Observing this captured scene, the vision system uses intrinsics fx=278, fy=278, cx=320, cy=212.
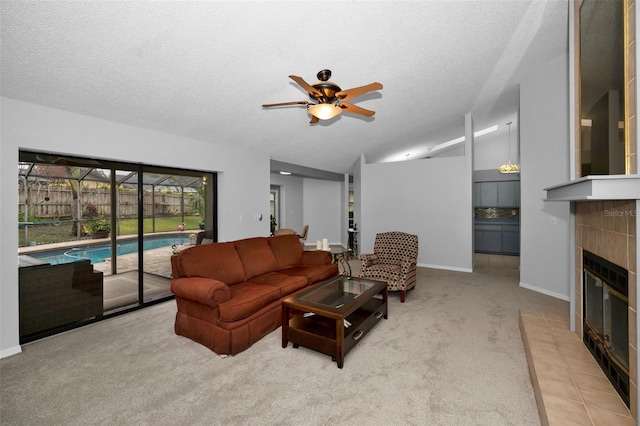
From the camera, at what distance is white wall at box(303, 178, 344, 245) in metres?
10.1

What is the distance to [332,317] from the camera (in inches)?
92.7

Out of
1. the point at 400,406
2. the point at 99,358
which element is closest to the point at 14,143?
the point at 99,358

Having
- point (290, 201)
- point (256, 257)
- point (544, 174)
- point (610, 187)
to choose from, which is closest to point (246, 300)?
point (256, 257)

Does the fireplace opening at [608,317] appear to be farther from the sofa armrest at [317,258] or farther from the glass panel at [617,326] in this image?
the sofa armrest at [317,258]

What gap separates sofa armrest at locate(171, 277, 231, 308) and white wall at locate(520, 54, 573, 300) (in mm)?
4847

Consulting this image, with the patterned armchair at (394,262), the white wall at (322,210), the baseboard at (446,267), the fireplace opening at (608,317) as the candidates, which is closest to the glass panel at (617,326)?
the fireplace opening at (608,317)

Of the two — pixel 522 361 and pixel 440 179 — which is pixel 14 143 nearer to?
pixel 522 361

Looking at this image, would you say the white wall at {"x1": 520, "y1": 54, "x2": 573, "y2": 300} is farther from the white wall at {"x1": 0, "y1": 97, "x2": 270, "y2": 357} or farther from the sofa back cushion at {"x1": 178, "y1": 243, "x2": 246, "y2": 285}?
the white wall at {"x1": 0, "y1": 97, "x2": 270, "y2": 357}

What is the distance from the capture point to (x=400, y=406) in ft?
6.18

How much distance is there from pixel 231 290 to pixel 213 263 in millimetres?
379

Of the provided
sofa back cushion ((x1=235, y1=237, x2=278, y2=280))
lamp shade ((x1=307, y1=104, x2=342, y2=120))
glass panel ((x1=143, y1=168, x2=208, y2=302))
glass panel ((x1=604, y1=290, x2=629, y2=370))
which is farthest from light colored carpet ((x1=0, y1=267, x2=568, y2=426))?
lamp shade ((x1=307, y1=104, x2=342, y2=120))

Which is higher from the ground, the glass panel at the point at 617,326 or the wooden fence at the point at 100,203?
the wooden fence at the point at 100,203

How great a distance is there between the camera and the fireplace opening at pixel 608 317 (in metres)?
1.73

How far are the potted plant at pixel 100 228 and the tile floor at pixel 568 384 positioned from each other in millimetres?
4579
